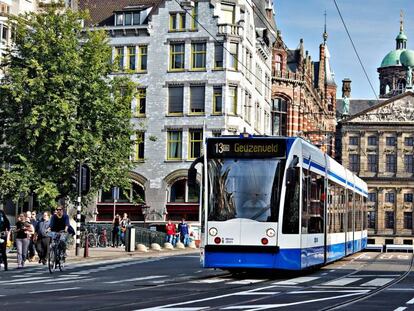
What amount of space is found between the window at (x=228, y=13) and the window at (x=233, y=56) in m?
2.23

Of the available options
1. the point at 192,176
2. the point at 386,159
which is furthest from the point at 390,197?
the point at 192,176

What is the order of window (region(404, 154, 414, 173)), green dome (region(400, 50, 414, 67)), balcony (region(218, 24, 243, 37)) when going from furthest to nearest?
green dome (region(400, 50, 414, 67)) < window (region(404, 154, 414, 173)) < balcony (region(218, 24, 243, 37))

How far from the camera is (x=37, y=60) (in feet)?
145

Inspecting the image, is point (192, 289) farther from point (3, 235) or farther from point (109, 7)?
point (109, 7)

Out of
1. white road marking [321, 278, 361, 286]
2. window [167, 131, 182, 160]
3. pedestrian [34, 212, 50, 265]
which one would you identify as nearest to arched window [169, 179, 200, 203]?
window [167, 131, 182, 160]

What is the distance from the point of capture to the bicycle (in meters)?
27.5

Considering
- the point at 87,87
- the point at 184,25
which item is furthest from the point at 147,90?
the point at 87,87

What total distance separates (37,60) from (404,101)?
105 m

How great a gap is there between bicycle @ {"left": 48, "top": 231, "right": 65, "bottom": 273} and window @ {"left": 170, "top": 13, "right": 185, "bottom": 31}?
144 feet

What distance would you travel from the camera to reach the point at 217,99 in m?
69.4

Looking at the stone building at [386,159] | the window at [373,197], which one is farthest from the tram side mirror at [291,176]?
the window at [373,197]

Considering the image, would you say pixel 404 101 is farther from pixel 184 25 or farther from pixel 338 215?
pixel 338 215

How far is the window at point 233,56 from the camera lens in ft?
228

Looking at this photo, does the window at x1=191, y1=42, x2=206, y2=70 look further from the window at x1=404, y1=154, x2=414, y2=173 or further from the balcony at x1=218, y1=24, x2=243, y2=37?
the window at x1=404, y1=154, x2=414, y2=173
